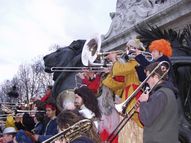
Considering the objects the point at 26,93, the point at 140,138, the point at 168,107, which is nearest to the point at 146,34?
the point at 140,138

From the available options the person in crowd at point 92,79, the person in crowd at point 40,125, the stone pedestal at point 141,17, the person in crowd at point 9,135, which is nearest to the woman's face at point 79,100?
the person in crowd at point 92,79

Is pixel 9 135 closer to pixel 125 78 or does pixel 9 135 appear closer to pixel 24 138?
pixel 24 138

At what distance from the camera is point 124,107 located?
491 centimetres

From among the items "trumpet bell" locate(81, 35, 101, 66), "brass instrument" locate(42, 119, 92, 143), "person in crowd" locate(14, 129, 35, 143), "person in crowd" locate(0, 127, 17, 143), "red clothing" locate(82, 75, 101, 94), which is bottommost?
"person in crowd" locate(0, 127, 17, 143)

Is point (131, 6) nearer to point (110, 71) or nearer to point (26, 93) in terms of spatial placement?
point (110, 71)

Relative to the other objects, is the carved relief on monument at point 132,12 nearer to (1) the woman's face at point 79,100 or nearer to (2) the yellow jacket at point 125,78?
(2) the yellow jacket at point 125,78

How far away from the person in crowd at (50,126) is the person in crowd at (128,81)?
47.5 inches

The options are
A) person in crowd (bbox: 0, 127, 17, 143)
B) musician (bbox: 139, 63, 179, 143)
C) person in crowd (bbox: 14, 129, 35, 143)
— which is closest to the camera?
musician (bbox: 139, 63, 179, 143)

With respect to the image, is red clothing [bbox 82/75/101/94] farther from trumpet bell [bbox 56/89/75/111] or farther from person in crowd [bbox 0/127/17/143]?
person in crowd [bbox 0/127/17/143]

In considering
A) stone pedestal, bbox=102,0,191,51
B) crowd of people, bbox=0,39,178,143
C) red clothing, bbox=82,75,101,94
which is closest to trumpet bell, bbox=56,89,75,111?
crowd of people, bbox=0,39,178,143

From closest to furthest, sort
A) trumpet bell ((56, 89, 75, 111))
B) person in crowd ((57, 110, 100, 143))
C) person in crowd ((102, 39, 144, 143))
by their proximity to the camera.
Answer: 1. person in crowd ((57, 110, 100, 143))
2. person in crowd ((102, 39, 144, 143))
3. trumpet bell ((56, 89, 75, 111))

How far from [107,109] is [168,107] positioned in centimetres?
273

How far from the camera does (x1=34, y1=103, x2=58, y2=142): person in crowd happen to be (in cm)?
641

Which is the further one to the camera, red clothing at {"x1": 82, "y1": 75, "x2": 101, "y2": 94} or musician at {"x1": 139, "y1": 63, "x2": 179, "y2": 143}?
red clothing at {"x1": 82, "y1": 75, "x2": 101, "y2": 94}
